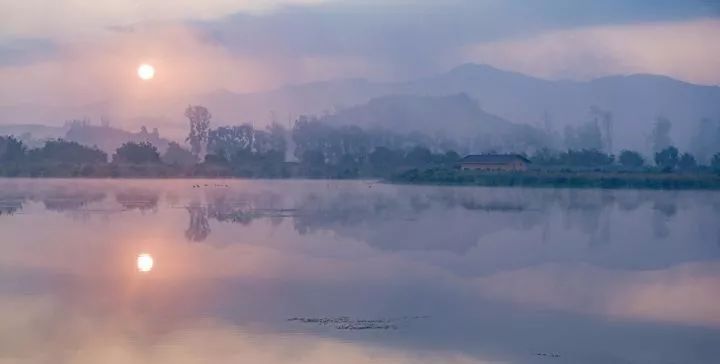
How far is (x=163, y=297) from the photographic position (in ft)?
25.7

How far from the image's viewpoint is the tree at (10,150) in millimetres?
40750

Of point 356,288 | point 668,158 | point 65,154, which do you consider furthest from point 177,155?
point 356,288

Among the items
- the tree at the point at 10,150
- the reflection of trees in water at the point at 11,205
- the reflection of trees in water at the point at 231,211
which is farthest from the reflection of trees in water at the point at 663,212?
the tree at the point at 10,150

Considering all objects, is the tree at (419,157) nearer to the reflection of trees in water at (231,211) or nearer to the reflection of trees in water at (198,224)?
the reflection of trees in water at (231,211)

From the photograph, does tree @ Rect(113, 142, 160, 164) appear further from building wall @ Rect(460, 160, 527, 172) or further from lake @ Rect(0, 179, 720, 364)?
lake @ Rect(0, 179, 720, 364)

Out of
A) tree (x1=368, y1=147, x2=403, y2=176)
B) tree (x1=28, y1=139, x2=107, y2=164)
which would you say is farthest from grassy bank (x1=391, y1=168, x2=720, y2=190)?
tree (x1=28, y1=139, x2=107, y2=164)

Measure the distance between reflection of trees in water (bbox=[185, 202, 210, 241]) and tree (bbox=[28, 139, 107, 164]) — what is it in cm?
2496

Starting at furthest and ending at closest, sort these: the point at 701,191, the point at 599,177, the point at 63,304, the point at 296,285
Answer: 1. the point at 599,177
2. the point at 701,191
3. the point at 296,285
4. the point at 63,304

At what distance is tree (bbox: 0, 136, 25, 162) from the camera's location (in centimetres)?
4075

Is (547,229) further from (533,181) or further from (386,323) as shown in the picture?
(533,181)

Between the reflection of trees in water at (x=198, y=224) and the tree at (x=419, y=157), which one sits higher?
the tree at (x=419, y=157)

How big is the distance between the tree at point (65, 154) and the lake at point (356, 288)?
26.4 m

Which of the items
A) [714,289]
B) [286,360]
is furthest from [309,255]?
[286,360]

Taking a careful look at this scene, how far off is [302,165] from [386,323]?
118ft
